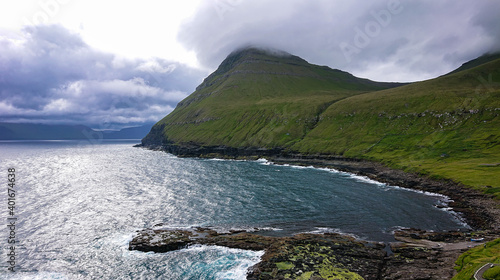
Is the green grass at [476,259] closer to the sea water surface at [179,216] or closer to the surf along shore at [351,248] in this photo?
the surf along shore at [351,248]

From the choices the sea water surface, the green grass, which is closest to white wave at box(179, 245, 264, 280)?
the sea water surface

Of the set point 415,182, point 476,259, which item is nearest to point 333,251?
point 476,259

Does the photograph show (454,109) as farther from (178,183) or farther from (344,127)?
(178,183)

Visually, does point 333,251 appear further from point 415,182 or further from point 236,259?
point 415,182

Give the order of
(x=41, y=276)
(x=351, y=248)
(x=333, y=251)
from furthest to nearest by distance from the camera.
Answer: (x=351, y=248), (x=333, y=251), (x=41, y=276)

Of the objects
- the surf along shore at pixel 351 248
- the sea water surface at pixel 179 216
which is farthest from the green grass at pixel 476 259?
the sea water surface at pixel 179 216
